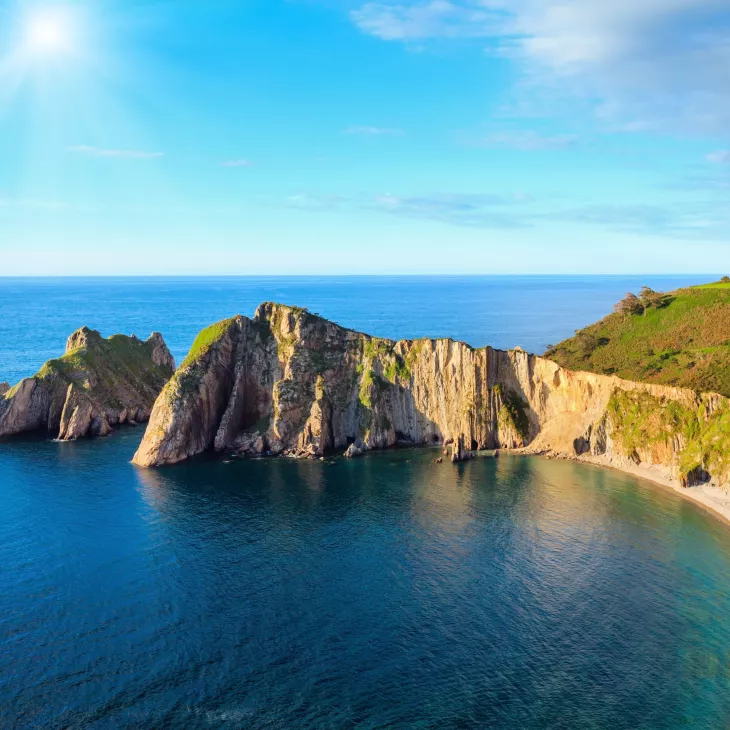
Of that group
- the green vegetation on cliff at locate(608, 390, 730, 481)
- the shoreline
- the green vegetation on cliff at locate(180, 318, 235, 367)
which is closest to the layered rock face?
the green vegetation on cliff at locate(180, 318, 235, 367)

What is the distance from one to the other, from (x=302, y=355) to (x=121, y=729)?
260ft

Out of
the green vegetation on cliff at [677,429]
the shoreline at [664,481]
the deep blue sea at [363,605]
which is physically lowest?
the deep blue sea at [363,605]

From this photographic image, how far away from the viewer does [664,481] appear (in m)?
91.6

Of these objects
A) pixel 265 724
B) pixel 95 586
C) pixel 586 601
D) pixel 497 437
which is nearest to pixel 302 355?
pixel 497 437

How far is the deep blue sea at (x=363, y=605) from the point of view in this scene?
156ft

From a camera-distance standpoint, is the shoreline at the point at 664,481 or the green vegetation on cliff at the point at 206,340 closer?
the shoreline at the point at 664,481

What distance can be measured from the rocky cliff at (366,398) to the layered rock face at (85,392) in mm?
23955

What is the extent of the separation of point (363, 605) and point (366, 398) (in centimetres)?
5784

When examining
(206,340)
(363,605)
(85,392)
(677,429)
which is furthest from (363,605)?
(85,392)

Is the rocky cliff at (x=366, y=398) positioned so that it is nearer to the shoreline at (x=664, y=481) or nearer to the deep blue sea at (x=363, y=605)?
the shoreline at (x=664, y=481)

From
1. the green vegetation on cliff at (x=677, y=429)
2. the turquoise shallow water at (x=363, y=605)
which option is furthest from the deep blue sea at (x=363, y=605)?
the green vegetation on cliff at (x=677, y=429)

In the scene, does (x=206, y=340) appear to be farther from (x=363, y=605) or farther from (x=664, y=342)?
(x=664, y=342)

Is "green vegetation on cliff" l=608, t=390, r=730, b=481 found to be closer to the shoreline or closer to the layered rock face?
the shoreline

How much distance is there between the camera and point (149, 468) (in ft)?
342
